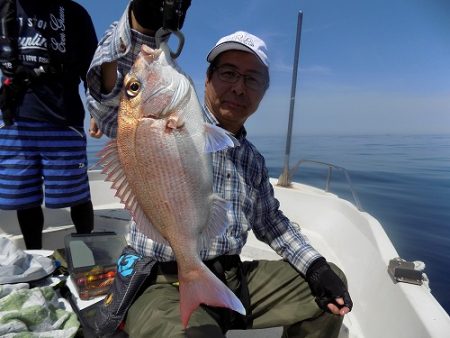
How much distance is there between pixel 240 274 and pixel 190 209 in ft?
2.73

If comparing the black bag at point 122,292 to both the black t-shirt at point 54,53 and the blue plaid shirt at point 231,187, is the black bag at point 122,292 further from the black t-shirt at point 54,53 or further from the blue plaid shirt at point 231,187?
the black t-shirt at point 54,53

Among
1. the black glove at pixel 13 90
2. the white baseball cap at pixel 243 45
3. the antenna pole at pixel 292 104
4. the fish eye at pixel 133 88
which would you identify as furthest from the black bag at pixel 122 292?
the antenna pole at pixel 292 104

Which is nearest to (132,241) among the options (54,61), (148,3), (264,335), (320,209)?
(148,3)

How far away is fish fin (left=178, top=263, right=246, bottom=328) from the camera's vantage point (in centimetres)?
123

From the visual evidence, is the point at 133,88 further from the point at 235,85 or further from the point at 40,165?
the point at 40,165

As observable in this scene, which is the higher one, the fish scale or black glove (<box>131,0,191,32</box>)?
black glove (<box>131,0,191,32</box>)

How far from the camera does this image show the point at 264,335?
7.97 ft

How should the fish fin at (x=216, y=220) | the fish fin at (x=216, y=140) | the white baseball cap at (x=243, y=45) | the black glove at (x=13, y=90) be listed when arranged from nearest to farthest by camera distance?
the fish fin at (x=216, y=140) < the fish fin at (x=216, y=220) < the white baseball cap at (x=243, y=45) < the black glove at (x=13, y=90)

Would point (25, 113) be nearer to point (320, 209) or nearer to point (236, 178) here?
point (236, 178)

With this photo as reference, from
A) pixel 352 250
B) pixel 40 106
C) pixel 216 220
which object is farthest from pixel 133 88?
pixel 352 250

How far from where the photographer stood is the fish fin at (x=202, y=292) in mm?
1230

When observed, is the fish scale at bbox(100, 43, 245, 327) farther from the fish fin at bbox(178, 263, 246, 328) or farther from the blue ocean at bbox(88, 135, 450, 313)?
the blue ocean at bbox(88, 135, 450, 313)

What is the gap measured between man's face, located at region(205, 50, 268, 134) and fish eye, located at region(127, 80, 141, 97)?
74 cm

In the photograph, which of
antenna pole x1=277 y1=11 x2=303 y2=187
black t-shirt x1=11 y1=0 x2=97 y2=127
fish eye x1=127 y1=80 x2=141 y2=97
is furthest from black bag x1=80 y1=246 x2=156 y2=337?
antenna pole x1=277 y1=11 x2=303 y2=187
